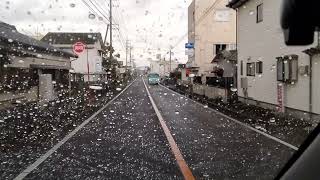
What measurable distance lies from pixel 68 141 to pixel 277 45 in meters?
11.0

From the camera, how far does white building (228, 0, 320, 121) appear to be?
16.3m

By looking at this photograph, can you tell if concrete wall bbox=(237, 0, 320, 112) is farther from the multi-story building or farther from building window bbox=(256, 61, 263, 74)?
the multi-story building

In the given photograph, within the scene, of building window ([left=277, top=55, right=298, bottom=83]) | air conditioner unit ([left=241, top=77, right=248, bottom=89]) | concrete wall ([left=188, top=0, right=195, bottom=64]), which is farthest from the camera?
concrete wall ([left=188, top=0, right=195, bottom=64])

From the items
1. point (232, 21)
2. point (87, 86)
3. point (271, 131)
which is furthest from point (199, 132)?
point (232, 21)

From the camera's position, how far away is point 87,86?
1575 inches

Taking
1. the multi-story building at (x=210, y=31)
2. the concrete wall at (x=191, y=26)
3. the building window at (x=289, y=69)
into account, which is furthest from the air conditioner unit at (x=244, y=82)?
the concrete wall at (x=191, y=26)

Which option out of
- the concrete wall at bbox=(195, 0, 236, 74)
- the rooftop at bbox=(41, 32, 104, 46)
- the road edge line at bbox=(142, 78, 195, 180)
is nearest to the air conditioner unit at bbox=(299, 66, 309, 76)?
the road edge line at bbox=(142, 78, 195, 180)

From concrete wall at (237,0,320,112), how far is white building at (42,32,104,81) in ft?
87.7

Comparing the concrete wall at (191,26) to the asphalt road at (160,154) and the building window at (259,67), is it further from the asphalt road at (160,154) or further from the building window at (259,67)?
the asphalt road at (160,154)

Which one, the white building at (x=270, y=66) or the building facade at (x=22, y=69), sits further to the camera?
the building facade at (x=22, y=69)

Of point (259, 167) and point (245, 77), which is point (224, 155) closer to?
point (259, 167)

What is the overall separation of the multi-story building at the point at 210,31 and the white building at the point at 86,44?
38.3ft

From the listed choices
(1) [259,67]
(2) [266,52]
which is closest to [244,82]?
(1) [259,67]

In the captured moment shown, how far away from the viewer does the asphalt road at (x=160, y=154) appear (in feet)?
23.2
